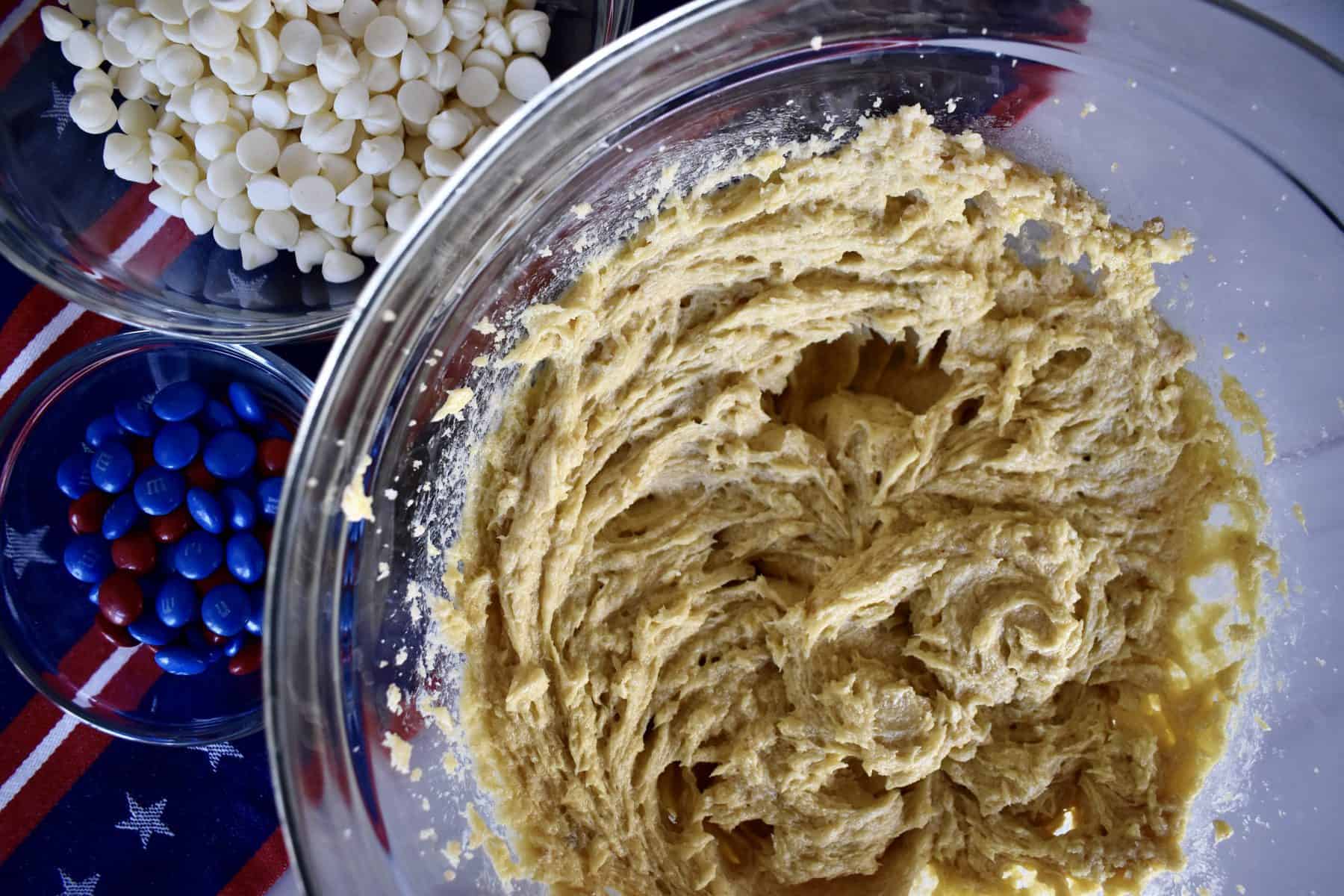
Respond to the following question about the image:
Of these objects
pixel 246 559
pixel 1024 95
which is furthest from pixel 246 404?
pixel 1024 95

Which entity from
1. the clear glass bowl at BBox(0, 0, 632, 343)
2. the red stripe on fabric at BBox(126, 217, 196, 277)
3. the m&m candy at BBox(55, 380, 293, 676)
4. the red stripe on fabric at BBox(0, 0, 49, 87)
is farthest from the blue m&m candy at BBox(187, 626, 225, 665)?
the red stripe on fabric at BBox(0, 0, 49, 87)

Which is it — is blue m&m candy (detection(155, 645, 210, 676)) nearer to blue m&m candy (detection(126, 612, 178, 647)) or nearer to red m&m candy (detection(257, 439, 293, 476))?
blue m&m candy (detection(126, 612, 178, 647))

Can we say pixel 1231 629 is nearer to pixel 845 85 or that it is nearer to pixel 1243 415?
pixel 1243 415

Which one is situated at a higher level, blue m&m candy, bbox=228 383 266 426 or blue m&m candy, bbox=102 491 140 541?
blue m&m candy, bbox=228 383 266 426

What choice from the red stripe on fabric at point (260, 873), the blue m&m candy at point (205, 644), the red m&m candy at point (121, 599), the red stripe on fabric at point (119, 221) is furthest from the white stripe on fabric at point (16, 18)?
the red stripe on fabric at point (260, 873)

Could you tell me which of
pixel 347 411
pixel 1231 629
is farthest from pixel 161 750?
pixel 1231 629

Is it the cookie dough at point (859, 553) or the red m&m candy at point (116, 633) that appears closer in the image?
the cookie dough at point (859, 553)

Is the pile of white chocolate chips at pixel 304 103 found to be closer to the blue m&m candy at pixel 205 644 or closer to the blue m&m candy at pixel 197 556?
the blue m&m candy at pixel 197 556
